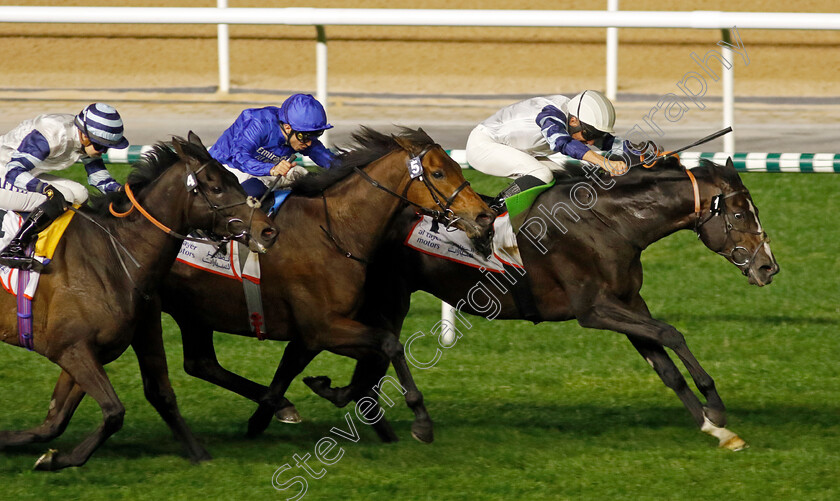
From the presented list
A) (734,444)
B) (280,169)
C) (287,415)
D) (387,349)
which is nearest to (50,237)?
(280,169)

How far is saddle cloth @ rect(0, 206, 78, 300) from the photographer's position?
4.88 metres

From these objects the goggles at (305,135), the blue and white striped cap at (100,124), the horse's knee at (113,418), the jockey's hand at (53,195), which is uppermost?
the blue and white striped cap at (100,124)

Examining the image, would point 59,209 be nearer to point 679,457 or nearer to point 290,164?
point 290,164

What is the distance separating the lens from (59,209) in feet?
16.2

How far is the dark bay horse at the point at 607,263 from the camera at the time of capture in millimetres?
5516

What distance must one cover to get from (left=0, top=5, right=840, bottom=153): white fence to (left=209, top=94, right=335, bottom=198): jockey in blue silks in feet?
4.88

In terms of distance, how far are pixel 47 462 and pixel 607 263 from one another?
8.49 ft

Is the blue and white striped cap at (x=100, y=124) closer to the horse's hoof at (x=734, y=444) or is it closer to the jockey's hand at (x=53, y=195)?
the jockey's hand at (x=53, y=195)

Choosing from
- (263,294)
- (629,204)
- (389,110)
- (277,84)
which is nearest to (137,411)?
(263,294)

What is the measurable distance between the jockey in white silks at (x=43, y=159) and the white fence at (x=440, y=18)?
2.09 meters

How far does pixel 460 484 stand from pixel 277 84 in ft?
35.5

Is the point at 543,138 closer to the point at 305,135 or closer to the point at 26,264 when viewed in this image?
the point at 305,135

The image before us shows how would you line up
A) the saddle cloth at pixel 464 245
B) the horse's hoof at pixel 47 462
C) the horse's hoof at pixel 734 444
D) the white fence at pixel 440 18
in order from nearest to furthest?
the horse's hoof at pixel 47 462 → the horse's hoof at pixel 734 444 → the saddle cloth at pixel 464 245 → the white fence at pixel 440 18

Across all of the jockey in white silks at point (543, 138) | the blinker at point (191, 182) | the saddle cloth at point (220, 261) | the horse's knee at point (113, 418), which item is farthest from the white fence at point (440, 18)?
the horse's knee at point (113, 418)
